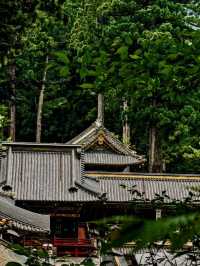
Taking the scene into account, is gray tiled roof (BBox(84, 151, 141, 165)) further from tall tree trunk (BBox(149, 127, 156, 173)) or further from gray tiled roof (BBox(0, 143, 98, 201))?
gray tiled roof (BBox(0, 143, 98, 201))

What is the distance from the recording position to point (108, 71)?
2.99 meters

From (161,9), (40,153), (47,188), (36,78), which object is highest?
(161,9)

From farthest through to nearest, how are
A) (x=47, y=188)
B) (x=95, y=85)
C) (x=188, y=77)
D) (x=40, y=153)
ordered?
(x=40, y=153), (x=47, y=188), (x=188, y=77), (x=95, y=85)

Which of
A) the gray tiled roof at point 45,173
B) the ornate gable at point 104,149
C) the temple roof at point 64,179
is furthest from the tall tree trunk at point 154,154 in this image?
the gray tiled roof at point 45,173

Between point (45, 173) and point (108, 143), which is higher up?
point (108, 143)

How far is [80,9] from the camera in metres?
29.6

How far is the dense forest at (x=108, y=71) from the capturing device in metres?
3.03

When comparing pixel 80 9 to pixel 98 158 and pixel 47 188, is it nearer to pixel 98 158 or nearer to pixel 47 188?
pixel 98 158

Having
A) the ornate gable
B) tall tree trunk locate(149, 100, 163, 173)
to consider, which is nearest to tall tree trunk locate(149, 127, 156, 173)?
tall tree trunk locate(149, 100, 163, 173)

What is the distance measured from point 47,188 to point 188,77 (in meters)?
16.0

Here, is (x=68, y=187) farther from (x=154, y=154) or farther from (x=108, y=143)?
(x=154, y=154)

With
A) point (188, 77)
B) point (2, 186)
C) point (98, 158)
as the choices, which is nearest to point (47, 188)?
point (2, 186)

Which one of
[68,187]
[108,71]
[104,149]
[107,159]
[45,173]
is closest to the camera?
[108,71]

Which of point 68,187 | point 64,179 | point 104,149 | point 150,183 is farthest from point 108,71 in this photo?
point 104,149
